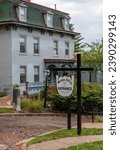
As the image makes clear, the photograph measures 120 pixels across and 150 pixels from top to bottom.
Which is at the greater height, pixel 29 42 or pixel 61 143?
pixel 29 42

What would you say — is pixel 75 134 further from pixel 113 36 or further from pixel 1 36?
pixel 1 36

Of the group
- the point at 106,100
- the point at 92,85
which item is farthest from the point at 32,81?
the point at 106,100

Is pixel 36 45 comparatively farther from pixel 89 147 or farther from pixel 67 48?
pixel 89 147

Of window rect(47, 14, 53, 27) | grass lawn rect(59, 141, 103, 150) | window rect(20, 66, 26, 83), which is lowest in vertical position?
grass lawn rect(59, 141, 103, 150)

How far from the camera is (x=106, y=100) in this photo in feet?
8.16

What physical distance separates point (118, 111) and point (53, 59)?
1458 inches

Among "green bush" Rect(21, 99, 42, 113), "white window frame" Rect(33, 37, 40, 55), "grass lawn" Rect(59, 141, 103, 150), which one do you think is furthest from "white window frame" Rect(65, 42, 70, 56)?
"grass lawn" Rect(59, 141, 103, 150)

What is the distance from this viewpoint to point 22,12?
117ft

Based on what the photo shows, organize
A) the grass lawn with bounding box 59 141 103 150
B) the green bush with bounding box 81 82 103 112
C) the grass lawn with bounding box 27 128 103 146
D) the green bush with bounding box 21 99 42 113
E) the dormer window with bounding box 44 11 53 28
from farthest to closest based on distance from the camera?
1. the dormer window with bounding box 44 11 53 28
2. the green bush with bounding box 81 82 103 112
3. the green bush with bounding box 21 99 42 113
4. the grass lawn with bounding box 27 128 103 146
5. the grass lawn with bounding box 59 141 103 150

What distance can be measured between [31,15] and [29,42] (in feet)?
8.55

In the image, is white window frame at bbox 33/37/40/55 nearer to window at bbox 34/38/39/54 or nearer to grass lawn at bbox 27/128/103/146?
window at bbox 34/38/39/54

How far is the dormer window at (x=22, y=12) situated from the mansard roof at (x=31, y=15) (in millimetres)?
270

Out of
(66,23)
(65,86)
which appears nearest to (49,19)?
(66,23)

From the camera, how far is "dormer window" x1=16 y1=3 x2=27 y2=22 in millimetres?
35031
